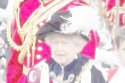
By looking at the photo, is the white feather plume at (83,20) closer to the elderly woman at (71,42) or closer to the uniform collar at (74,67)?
the elderly woman at (71,42)

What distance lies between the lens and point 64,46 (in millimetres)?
3570

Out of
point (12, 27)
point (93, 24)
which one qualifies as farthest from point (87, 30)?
point (12, 27)

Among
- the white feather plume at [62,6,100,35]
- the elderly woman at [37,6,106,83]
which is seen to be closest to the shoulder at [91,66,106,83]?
the elderly woman at [37,6,106,83]

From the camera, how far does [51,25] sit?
356cm

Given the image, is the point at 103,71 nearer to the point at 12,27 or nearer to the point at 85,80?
the point at 85,80

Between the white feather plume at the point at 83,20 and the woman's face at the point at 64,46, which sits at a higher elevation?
the white feather plume at the point at 83,20

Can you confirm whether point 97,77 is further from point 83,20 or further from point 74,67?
point 83,20

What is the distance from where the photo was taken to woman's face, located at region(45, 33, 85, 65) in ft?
11.7

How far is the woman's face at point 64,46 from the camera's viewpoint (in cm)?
357

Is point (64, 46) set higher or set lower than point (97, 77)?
higher

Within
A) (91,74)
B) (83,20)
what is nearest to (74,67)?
(91,74)

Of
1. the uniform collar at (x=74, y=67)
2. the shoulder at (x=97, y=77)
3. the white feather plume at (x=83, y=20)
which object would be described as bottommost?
the shoulder at (x=97, y=77)

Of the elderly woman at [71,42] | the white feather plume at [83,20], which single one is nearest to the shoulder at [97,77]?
the elderly woman at [71,42]

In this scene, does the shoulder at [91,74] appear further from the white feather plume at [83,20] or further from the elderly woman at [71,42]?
the white feather plume at [83,20]
